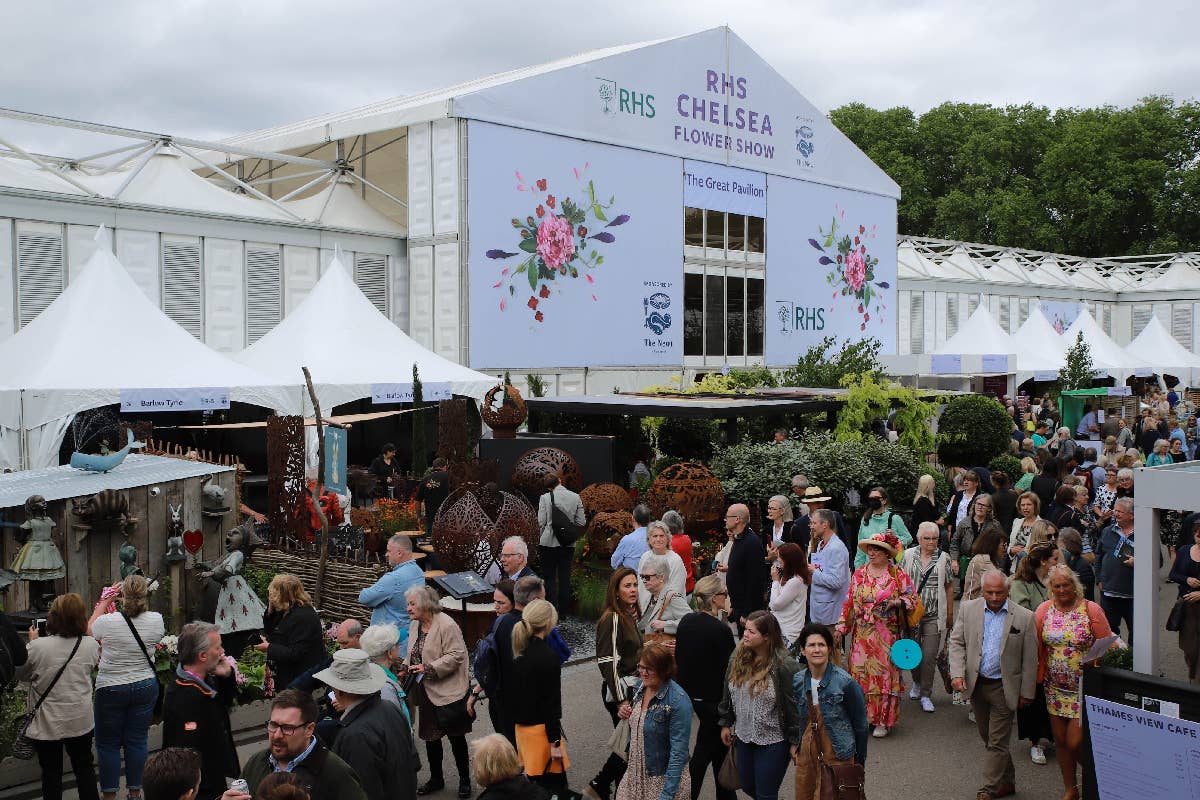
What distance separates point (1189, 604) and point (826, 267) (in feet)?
82.2

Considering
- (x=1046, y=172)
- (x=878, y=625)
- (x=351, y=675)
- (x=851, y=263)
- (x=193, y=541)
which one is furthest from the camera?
(x=1046, y=172)

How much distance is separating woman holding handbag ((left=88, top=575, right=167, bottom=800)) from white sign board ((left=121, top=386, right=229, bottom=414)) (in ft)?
27.3

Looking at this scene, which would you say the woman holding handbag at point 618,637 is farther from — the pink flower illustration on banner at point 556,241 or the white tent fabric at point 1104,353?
the white tent fabric at point 1104,353

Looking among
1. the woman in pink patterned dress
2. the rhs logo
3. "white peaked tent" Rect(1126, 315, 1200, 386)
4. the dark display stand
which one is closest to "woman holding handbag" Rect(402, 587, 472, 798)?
the woman in pink patterned dress

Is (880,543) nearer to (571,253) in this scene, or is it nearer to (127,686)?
(127,686)

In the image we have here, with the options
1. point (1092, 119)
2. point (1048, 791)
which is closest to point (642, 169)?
point (1048, 791)

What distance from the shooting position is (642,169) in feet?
84.8

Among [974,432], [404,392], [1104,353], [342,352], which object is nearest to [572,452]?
[404,392]

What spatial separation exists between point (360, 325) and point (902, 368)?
552 inches

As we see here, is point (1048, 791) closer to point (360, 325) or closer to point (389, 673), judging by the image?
point (389, 673)

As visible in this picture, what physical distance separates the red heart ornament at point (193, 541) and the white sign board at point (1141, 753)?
6822 mm

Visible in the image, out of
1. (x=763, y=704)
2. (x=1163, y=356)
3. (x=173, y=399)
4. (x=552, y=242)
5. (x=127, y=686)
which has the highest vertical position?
(x=552, y=242)

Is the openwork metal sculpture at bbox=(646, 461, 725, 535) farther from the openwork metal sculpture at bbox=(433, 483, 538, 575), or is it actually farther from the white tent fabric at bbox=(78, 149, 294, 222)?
the white tent fabric at bbox=(78, 149, 294, 222)

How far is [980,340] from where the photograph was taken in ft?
93.6
